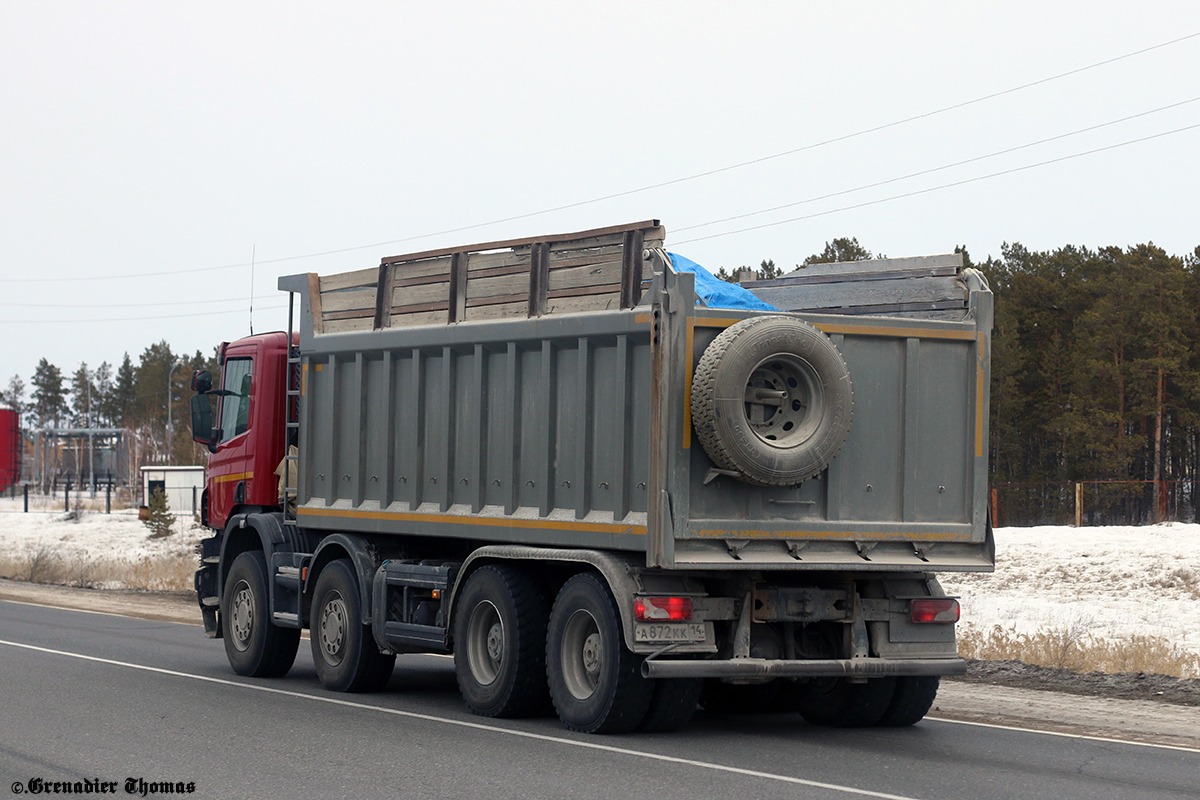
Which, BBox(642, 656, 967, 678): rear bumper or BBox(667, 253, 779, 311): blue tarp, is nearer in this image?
BBox(642, 656, 967, 678): rear bumper

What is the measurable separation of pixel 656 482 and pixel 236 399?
22.6 feet

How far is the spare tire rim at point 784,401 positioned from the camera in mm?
9898

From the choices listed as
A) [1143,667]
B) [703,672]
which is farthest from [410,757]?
[1143,667]

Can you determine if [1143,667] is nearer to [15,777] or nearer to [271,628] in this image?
[271,628]

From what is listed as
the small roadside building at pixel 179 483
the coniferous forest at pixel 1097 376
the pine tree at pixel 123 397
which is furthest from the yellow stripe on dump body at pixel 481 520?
the pine tree at pixel 123 397

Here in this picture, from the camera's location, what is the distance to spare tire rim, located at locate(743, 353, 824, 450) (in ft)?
32.5

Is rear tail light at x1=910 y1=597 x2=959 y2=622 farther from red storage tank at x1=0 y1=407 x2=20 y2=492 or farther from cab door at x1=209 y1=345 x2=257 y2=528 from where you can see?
red storage tank at x1=0 y1=407 x2=20 y2=492

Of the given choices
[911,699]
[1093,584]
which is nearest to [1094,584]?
[1093,584]

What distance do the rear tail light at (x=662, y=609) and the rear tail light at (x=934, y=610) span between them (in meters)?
1.81

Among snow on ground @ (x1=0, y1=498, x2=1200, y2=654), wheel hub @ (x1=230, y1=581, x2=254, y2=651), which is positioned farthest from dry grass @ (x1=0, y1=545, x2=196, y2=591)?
wheel hub @ (x1=230, y1=581, x2=254, y2=651)

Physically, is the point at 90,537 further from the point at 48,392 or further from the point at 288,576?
the point at 48,392

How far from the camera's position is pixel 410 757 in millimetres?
9156

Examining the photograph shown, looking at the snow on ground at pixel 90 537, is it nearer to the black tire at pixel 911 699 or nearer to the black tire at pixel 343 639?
the black tire at pixel 343 639

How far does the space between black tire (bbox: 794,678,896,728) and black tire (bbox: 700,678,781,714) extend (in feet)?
1.30
